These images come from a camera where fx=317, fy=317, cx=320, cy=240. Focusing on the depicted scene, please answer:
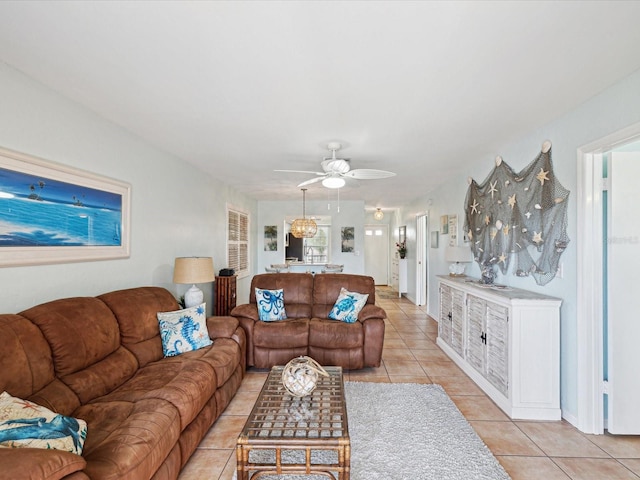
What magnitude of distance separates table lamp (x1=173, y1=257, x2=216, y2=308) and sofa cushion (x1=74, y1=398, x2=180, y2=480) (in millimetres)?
1530

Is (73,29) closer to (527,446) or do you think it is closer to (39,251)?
(39,251)

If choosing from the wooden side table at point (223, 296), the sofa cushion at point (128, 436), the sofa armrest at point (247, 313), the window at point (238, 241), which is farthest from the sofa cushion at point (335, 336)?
the window at point (238, 241)

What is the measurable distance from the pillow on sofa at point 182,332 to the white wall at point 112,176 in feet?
2.01

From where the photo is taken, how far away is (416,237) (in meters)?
7.43

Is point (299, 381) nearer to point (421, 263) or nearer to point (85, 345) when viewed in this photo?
point (85, 345)

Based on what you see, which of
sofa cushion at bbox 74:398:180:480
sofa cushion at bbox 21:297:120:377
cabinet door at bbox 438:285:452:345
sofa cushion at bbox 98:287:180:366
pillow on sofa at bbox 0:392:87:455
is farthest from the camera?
cabinet door at bbox 438:285:452:345

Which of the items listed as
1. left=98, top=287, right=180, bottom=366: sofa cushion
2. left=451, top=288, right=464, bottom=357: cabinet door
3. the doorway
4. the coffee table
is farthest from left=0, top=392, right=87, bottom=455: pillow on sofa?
the doorway

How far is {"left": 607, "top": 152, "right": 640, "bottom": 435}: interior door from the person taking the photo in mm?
2297

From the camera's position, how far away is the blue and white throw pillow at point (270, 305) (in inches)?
148

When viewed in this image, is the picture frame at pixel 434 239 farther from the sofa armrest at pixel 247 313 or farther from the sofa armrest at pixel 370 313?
the sofa armrest at pixel 247 313

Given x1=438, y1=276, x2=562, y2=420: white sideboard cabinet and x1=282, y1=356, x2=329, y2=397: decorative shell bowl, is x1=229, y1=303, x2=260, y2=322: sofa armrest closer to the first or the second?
x1=282, y1=356, x2=329, y2=397: decorative shell bowl

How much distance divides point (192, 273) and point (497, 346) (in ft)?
9.84

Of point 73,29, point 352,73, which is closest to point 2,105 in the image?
point 73,29

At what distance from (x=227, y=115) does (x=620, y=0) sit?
7.98 ft
